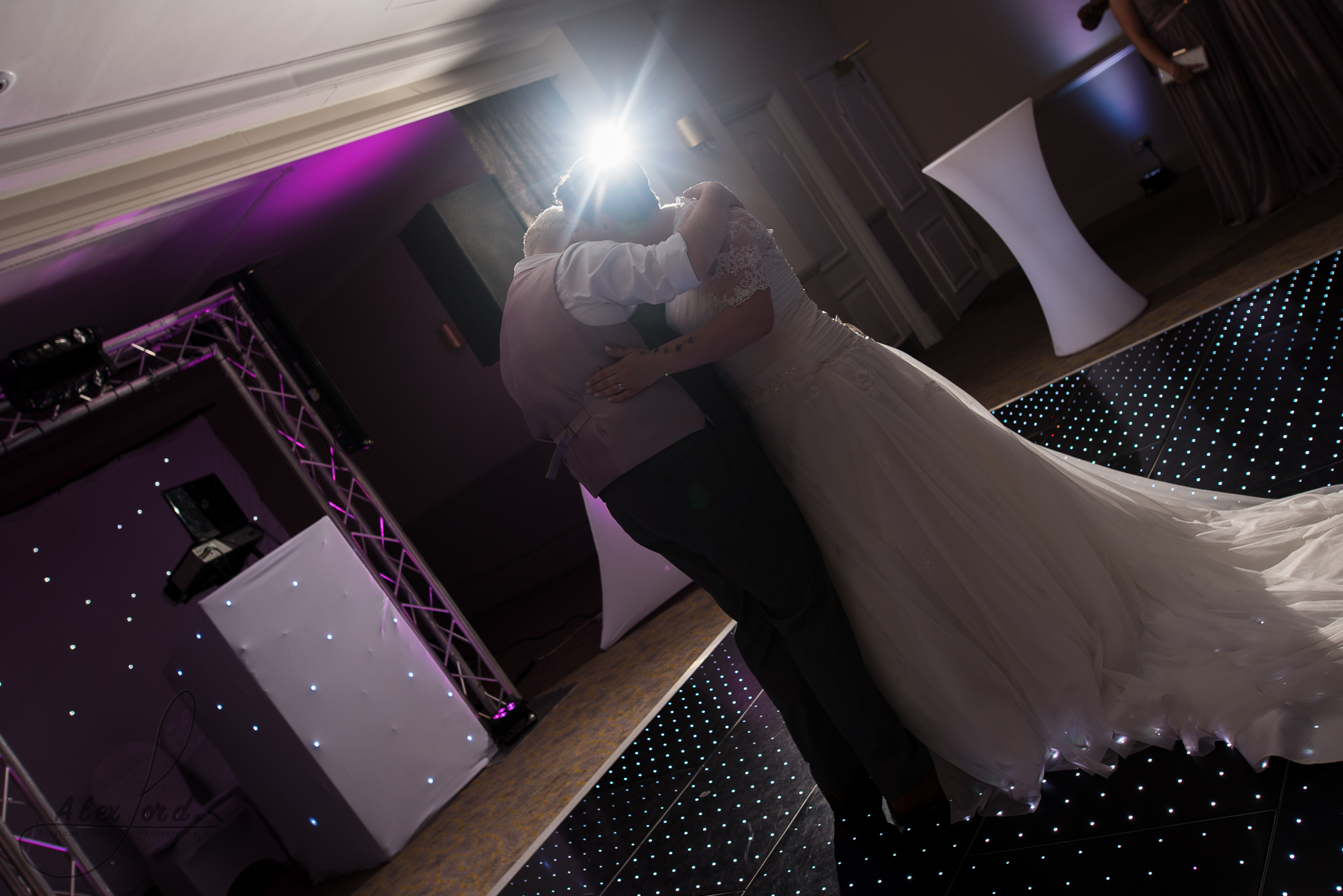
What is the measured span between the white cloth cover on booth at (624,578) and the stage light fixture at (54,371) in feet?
7.29

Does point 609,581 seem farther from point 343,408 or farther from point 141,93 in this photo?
point 141,93

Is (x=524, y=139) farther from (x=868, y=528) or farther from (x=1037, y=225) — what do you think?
(x=868, y=528)

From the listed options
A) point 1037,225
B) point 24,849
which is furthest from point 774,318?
point 24,849

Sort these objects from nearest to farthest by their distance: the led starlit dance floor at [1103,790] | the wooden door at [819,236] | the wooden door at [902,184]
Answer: the led starlit dance floor at [1103,790] → the wooden door at [819,236] → the wooden door at [902,184]

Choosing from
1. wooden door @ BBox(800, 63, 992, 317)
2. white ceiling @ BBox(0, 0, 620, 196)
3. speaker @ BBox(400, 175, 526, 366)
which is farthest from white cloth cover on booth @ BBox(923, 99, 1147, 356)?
wooden door @ BBox(800, 63, 992, 317)

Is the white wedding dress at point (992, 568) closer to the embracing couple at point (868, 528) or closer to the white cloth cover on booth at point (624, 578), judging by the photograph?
the embracing couple at point (868, 528)

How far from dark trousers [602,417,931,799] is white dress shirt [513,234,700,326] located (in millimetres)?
297

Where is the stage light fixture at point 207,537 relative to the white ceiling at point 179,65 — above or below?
below

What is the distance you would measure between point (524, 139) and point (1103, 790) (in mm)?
4424

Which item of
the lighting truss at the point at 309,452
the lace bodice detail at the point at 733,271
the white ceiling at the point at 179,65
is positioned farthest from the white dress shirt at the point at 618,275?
the lighting truss at the point at 309,452

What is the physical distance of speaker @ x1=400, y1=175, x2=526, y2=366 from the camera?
4469 mm

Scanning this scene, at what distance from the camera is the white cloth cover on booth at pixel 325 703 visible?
3.37 metres

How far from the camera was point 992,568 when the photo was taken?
5.60 feet

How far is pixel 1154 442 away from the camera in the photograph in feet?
9.02
